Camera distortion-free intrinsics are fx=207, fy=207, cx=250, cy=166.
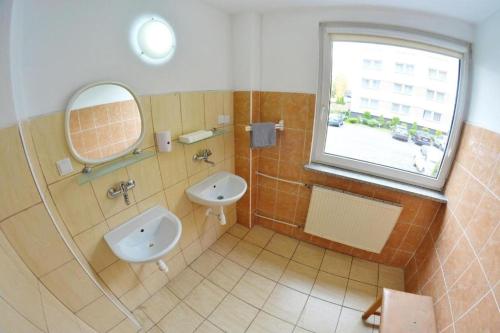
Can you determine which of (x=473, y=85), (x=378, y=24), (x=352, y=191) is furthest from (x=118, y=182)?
(x=473, y=85)

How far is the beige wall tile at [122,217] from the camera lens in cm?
133

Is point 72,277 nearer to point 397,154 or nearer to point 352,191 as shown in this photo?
point 352,191

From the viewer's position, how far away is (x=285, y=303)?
1720mm

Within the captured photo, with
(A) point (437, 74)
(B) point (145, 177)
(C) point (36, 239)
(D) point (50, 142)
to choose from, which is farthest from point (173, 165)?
(A) point (437, 74)

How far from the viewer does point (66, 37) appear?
3.19ft

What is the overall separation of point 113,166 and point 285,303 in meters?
1.66

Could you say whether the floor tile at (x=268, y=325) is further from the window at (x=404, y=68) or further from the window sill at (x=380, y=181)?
the window at (x=404, y=68)

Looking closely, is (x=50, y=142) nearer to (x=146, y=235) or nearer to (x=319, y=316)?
(x=146, y=235)

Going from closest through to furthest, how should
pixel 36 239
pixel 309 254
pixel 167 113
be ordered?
pixel 36 239
pixel 167 113
pixel 309 254

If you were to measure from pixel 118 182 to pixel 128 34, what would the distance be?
877 millimetres

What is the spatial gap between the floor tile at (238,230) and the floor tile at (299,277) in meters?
0.62

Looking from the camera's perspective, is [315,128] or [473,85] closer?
[473,85]

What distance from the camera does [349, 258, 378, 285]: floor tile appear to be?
1915mm

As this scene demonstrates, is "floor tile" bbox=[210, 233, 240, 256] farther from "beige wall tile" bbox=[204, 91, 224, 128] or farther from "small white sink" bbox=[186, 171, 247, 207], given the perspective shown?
"beige wall tile" bbox=[204, 91, 224, 128]
